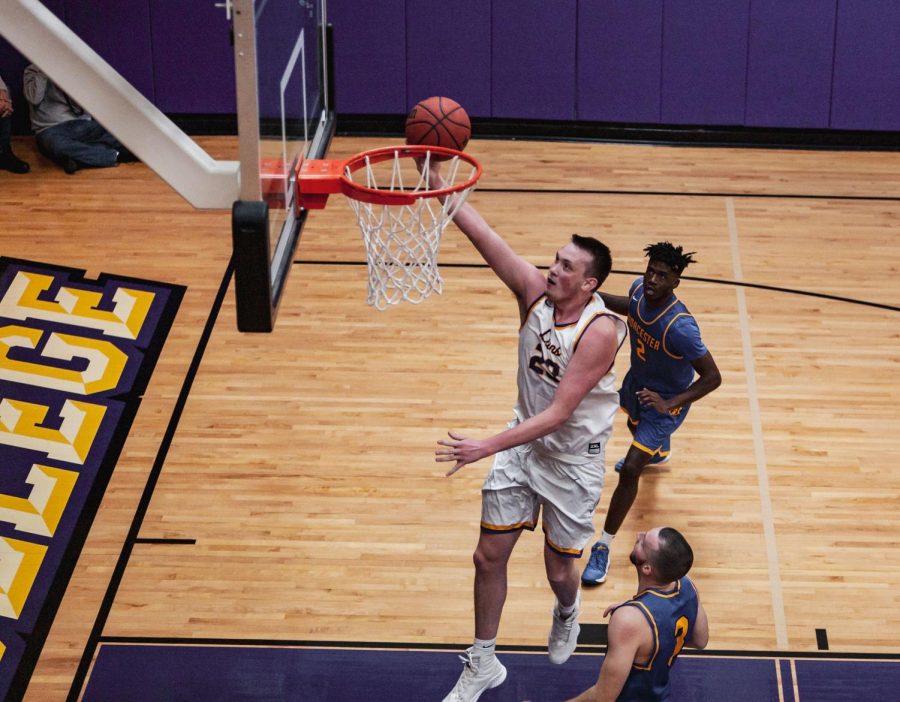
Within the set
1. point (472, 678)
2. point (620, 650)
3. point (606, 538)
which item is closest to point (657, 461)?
point (606, 538)

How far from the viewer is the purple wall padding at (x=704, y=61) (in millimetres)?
10359

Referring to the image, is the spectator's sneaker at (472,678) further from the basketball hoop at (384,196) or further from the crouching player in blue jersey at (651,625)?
the basketball hoop at (384,196)

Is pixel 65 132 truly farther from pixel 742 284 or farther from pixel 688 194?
pixel 742 284

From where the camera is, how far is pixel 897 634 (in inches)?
211

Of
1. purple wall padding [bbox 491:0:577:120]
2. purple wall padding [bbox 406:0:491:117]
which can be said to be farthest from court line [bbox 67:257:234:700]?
purple wall padding [bbox 491:0:577:120]

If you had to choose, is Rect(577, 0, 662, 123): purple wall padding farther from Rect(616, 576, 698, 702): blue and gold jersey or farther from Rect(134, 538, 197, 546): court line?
Rect(616, 576, 698, 702): blue and gold jersey

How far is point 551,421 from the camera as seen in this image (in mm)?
4320

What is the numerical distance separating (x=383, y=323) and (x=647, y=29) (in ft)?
13.9

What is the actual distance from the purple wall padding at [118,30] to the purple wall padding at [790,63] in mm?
5188

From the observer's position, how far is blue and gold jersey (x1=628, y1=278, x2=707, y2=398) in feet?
17.5

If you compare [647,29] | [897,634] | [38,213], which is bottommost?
[897,634]

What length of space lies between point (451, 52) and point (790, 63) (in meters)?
2.91

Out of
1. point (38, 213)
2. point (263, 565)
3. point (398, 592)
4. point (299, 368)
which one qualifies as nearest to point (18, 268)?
point (38, 213)

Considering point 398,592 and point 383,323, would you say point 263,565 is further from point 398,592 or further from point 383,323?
point 383,323
